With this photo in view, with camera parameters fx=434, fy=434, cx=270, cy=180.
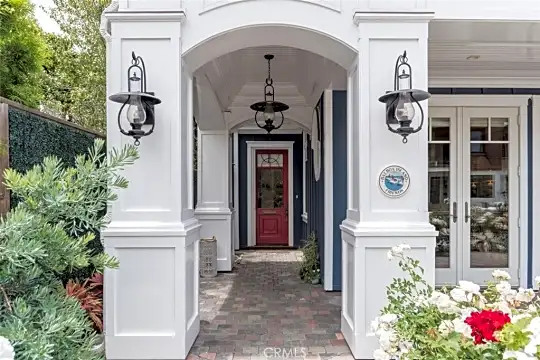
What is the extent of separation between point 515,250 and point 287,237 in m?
5.10

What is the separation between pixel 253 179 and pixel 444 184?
16.5 feet

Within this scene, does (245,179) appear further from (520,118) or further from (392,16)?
(392,16)

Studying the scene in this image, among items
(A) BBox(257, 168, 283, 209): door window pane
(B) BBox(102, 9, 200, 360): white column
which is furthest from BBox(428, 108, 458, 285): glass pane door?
(A) BBox(257, 168, 283, 209): door window pane

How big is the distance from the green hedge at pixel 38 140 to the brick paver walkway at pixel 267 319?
51.5 inches

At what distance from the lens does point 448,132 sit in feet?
17.1

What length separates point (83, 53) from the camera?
900cm

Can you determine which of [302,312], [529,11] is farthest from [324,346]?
[529,11]

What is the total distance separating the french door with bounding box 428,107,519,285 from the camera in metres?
5.18

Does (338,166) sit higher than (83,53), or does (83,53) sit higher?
(83,53)

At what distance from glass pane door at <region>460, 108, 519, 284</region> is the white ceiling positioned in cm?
56

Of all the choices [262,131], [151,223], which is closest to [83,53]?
[262,131]

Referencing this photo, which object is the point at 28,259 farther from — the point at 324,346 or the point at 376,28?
the point at 376,28

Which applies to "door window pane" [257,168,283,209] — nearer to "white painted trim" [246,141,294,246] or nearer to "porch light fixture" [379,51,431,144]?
"white painted trim" [246,141,294,246]

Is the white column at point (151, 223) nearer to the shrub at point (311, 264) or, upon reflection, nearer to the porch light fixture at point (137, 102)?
the porch light fixture at point (137, 102)
